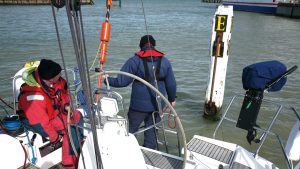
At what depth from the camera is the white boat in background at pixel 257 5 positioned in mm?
40588

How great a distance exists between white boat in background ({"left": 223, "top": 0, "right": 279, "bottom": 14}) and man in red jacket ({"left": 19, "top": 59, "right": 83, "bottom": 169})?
3713cm

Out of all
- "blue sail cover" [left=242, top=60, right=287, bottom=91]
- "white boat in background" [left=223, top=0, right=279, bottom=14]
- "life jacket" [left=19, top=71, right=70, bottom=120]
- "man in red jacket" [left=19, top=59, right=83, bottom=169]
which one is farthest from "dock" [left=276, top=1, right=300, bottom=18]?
"man in red jacket" [left=19, top=59, right=83, bottom=169]

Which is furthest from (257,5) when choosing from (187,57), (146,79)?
(146,79)

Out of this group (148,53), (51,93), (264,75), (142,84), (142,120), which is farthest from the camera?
(142,120)

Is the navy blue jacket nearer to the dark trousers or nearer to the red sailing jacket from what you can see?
the dark trousers

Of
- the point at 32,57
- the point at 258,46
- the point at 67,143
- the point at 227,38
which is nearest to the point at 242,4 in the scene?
the point at 258,46

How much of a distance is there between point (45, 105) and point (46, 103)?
0.10ft

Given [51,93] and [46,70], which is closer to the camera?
[46,70]

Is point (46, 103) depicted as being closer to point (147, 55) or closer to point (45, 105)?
point (45, 105)

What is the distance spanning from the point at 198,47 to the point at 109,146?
13184 millimetres

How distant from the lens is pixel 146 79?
3.53m

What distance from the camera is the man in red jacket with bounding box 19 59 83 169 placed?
2867 millimetres

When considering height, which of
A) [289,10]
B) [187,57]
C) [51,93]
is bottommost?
[187,57]

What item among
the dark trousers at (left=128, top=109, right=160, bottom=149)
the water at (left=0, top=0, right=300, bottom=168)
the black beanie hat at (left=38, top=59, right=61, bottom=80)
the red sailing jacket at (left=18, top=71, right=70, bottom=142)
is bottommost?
the water at (left=0, top=0, right=300, bottom=168)
